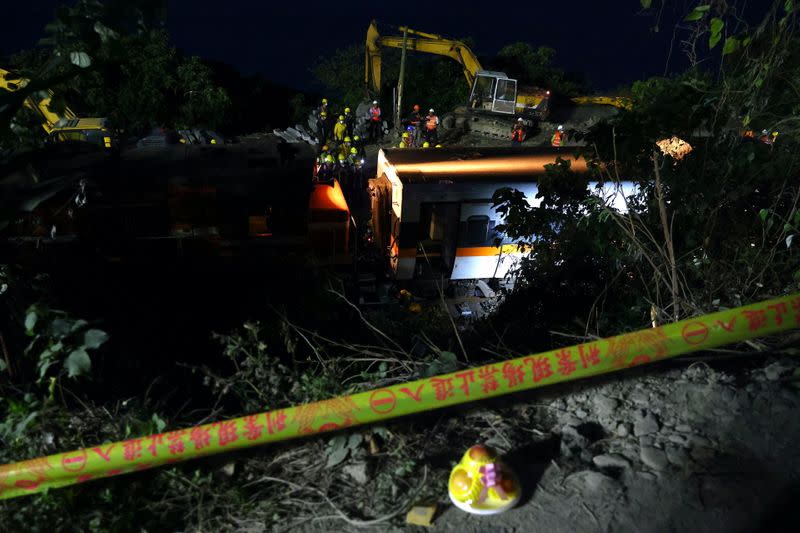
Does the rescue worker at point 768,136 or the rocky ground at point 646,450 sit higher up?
the rescue worker at point 768,136

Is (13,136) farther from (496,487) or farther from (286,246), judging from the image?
(286,246)

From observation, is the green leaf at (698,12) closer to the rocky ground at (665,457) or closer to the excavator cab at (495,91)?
the rocky ground at (665,457)

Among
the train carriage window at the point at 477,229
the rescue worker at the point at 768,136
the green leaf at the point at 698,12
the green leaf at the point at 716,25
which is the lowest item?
the train carriage window at the point at 477,229

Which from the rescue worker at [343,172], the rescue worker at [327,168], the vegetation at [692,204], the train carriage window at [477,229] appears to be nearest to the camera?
the vegetation at [692,204]

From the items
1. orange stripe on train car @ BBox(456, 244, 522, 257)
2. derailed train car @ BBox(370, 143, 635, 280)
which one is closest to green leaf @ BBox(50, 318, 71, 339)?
derailed train car @ BBox(370, 143, 635, 280)

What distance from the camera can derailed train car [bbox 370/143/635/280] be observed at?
31.7 feet

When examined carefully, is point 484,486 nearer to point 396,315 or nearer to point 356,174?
point 396,315

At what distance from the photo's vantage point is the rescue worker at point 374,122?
73.0 ft

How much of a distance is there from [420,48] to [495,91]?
14.4 feet

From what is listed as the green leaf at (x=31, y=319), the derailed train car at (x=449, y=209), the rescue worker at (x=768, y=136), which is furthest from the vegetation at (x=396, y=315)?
the derailed train car at (x=449, y=209)

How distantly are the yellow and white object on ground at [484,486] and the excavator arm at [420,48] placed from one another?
21.5m

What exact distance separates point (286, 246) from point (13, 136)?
561 centimetres

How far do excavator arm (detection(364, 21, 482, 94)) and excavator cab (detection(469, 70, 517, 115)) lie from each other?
1.05m

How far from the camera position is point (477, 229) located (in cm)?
1003
